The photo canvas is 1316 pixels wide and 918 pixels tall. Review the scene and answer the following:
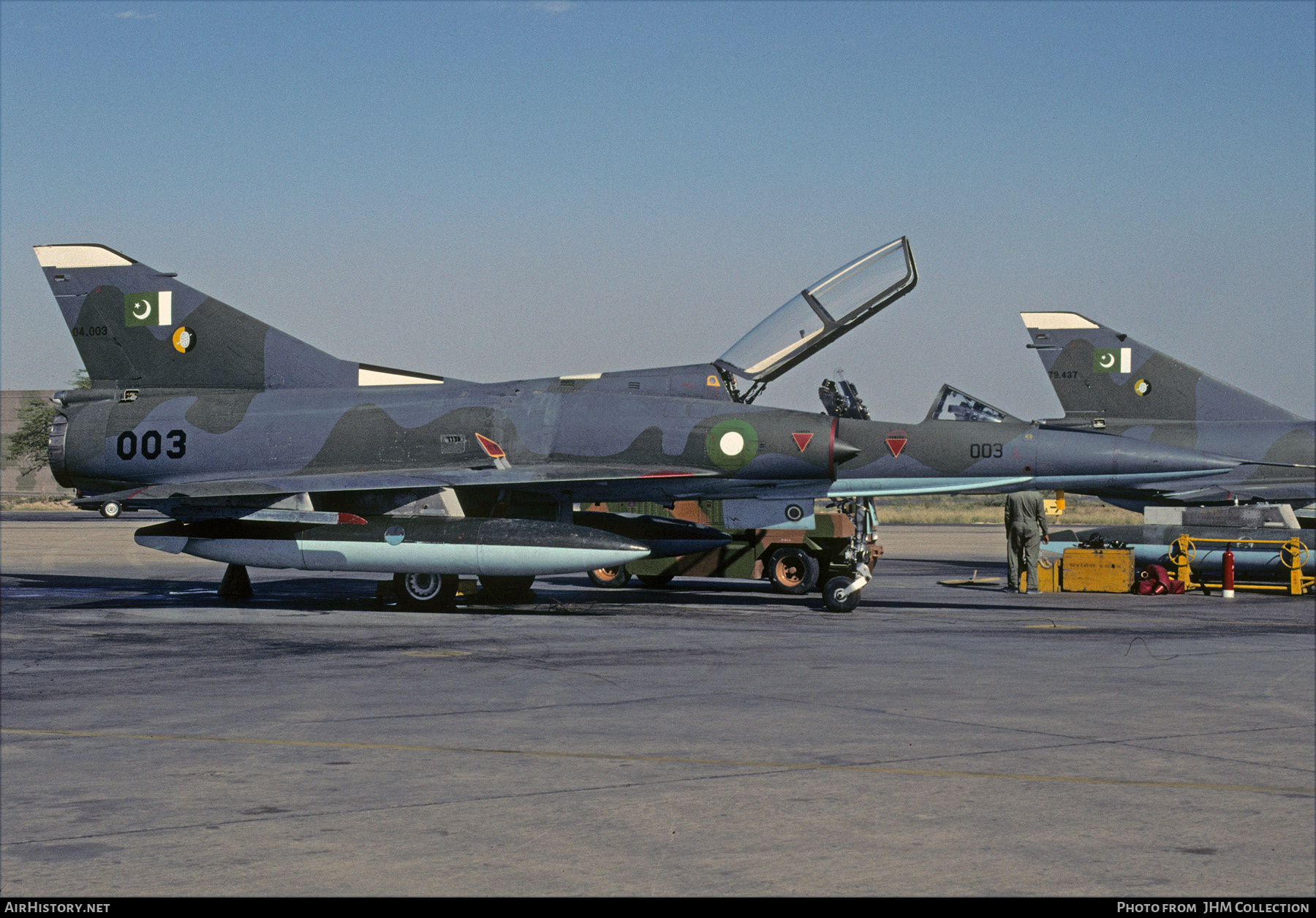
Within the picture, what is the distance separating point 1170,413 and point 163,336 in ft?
60.4

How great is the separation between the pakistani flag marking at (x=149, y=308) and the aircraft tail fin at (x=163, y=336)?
0.01 meters

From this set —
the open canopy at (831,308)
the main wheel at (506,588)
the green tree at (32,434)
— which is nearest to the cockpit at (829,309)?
the open canopy at (831,308)

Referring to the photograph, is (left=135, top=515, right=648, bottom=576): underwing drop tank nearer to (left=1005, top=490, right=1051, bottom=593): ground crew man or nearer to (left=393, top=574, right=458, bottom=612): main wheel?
(left=393, top=574, right=458, bottom=612): main wheel

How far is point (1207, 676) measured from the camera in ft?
33.8

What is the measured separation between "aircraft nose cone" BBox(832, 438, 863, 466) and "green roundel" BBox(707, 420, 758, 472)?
105cm

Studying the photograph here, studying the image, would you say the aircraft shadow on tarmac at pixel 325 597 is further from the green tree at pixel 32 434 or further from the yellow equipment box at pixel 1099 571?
the green tree at pixel 32 434

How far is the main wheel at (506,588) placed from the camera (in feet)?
58.7

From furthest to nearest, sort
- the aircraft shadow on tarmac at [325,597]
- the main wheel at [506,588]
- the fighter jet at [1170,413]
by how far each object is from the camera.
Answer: the fighter jet at [1170,413] → the main wheel at [506,588] → the aircraft shadow on tarmac at [325,597]

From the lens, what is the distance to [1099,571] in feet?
69.7

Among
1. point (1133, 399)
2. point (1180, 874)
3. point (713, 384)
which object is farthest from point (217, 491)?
point (1133, 399)

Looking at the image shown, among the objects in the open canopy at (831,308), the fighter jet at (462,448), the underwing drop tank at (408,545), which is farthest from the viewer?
the open canopy at (831,308)

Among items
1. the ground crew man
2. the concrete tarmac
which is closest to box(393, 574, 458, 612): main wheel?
the concrete tarmac

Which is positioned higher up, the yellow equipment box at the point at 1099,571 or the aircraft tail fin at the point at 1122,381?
the aircraft tail fin at the point at 1122,381

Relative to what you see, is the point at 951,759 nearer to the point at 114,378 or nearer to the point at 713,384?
the point at 713,384
